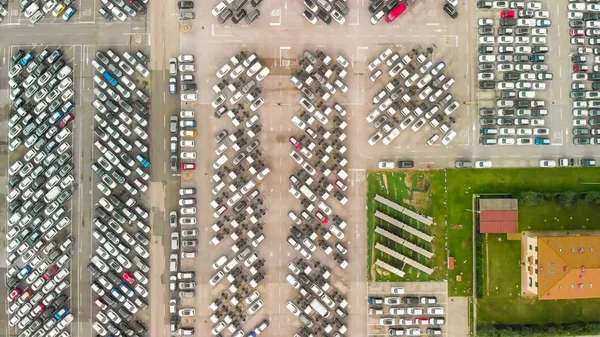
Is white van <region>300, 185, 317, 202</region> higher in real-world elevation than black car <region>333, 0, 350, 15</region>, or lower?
lower

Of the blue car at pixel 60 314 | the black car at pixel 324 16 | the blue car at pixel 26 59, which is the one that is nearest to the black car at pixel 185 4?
the black car at pixel 324 16

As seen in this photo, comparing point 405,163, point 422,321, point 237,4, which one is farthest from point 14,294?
point 405,163

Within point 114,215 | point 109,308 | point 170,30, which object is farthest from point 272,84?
point 109,308

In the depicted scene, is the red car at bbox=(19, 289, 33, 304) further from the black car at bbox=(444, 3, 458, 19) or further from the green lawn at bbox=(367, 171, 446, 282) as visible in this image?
the black car at bbox=(444, 3, 458, 19)

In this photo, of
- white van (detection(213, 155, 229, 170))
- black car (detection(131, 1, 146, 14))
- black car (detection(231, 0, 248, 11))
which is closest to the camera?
white van (detection(213, 155, 229, 170))

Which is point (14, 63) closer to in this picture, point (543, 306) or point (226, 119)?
point (226, 119)

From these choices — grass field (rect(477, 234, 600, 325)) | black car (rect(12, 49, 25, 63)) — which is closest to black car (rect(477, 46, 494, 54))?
grass field (rect(477, 234, 600, 325))

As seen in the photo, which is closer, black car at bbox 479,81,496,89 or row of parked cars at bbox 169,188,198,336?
row of parked cars at bbox 169,188,198,336
